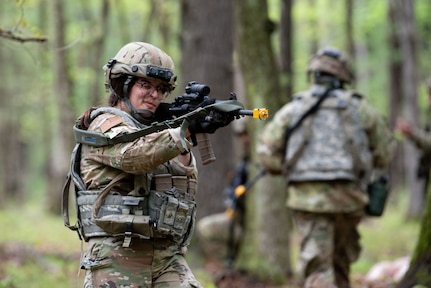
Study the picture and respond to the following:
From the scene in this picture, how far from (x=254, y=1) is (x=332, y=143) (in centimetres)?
262

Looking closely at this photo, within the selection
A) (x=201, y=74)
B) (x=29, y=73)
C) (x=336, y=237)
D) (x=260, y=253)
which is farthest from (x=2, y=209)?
(x=336, y=237)

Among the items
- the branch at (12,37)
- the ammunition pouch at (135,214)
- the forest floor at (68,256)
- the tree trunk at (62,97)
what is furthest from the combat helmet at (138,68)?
the tree trunk at (62,97)

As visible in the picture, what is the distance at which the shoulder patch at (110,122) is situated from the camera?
13.4 feet

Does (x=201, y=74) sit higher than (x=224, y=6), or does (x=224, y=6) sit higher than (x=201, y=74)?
(x=224, y=6)

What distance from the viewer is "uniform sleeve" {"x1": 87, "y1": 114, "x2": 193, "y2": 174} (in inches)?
150

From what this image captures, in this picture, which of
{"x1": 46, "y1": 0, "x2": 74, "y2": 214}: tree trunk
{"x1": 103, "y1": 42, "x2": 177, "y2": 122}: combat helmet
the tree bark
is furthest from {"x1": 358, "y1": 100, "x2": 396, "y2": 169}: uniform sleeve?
{"x1": 46, "y1": 0, "x2": 74, "y2": 214}: tree trunk

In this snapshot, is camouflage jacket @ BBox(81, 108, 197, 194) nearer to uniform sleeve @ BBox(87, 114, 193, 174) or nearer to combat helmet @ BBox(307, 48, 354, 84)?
uniform sleeve @ BBox(87, 114, 193, 174)

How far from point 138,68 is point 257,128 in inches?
180

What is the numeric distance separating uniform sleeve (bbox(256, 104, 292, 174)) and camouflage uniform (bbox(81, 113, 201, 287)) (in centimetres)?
290

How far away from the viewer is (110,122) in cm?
413

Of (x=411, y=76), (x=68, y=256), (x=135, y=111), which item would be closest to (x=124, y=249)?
(x=135, y=111)

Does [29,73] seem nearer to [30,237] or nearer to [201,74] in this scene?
[30,237]

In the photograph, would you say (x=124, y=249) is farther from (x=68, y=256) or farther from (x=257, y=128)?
(x=68, y=256)

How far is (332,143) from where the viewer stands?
6.90 metres
